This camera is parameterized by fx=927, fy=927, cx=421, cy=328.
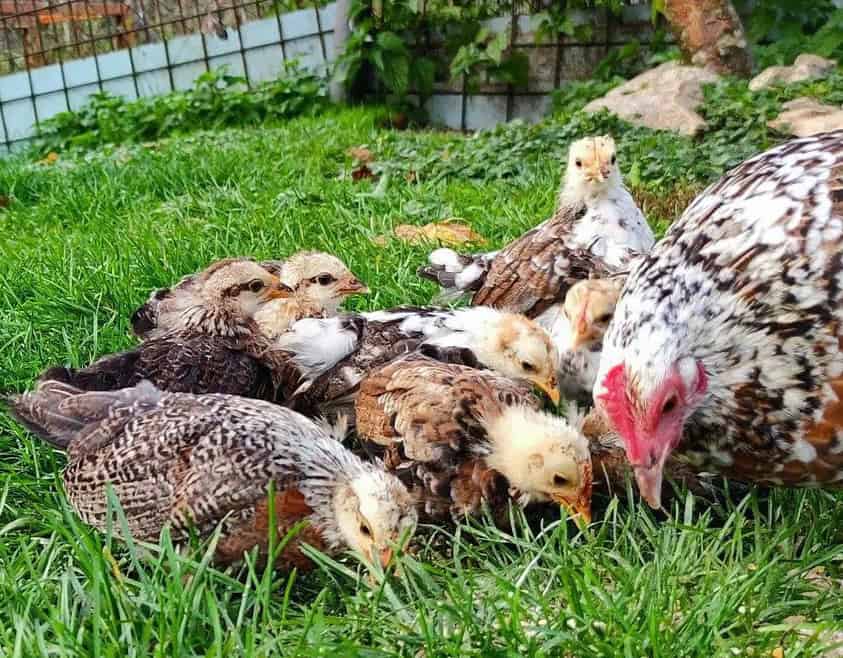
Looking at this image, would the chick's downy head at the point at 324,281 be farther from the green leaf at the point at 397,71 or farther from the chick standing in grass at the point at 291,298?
the green leaf at the point at 397,71

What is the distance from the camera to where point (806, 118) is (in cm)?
535

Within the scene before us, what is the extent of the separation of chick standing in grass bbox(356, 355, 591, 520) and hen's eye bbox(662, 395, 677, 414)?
46 centimetres

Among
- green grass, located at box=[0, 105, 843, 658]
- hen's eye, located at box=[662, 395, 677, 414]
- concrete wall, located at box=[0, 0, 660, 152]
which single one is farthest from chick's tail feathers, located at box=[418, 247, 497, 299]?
concrete wall, located at box=[0, 0, 660, 152]

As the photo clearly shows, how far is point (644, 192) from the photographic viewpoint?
494 centimetres

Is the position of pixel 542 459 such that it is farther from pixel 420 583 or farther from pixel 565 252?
pixel 565 252

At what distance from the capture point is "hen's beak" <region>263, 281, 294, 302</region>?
10.4 ft

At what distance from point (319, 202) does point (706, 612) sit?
12.4ft

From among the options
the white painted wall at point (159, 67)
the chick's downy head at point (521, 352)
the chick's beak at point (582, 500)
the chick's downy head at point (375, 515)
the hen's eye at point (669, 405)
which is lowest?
the chick's beak at point (582, 500)

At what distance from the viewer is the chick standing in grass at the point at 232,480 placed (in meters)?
2.15

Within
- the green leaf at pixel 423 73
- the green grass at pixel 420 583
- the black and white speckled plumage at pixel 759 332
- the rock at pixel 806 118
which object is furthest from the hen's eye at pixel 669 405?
the green leaf at pixel 423 73

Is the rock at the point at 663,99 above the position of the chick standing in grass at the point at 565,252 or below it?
above

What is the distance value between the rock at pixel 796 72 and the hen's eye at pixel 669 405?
4.78 metres

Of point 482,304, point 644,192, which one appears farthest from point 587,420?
point 644,192

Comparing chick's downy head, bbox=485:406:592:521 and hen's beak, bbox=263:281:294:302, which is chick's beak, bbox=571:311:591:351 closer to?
chick's downy head, bbox=485:406:592:521
